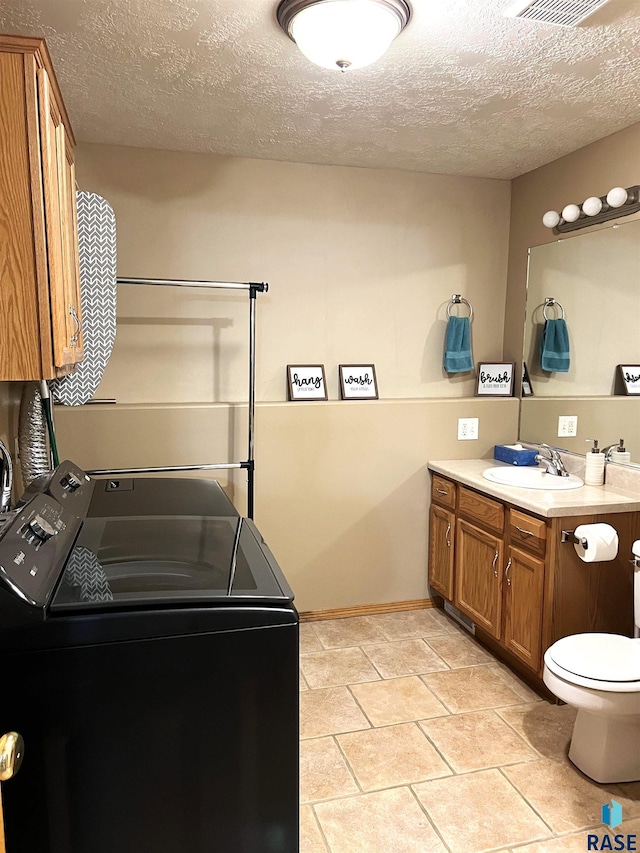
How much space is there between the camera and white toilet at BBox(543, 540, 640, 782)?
2062 millimetres

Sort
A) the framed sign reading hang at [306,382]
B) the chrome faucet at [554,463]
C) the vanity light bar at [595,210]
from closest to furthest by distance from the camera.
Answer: the vanity light bar at [595,210], the chrome faucet at [554,463], the framed sign reading hang at [306,382]

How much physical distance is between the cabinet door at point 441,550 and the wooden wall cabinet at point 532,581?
0.52 ft

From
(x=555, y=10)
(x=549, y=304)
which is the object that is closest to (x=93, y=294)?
(x=555, y=10)

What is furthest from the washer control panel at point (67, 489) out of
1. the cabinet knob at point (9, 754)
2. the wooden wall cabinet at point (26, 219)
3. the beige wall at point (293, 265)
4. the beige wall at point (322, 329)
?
the beige wall at point (293, 265)

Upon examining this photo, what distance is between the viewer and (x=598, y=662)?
2.17 meters

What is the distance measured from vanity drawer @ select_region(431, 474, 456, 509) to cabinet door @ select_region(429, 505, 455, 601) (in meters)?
0.05

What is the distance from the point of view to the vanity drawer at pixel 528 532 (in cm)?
262

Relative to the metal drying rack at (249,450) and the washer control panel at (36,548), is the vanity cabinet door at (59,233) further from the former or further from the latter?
the metal drying rack at (249,450)

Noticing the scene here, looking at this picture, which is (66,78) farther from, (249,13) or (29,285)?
(29,285)

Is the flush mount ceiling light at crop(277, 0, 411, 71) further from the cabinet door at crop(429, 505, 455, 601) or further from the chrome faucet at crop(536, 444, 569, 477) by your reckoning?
the cabinet door at crop(429, 505, 455, 601)

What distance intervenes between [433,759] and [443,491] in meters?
1.45

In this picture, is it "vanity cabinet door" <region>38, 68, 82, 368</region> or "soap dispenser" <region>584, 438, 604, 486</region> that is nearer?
"vanity cabinet door" <region>38, 68, 82, 368</region>

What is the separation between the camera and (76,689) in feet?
3.79

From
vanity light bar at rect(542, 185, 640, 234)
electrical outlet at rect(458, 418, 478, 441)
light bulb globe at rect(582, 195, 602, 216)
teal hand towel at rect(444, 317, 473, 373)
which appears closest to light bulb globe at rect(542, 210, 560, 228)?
vanity light bar at rect(542, 185, 640, 234)
